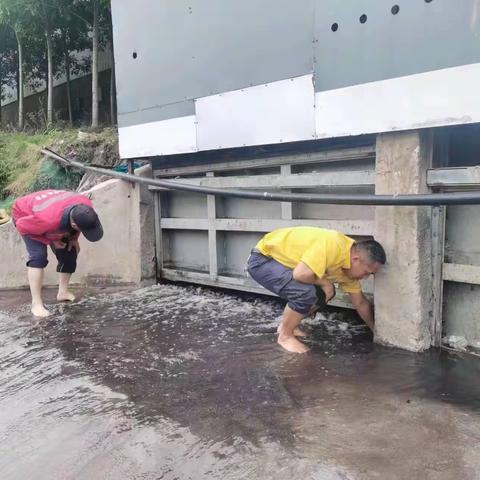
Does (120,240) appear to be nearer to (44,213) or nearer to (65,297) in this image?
(65,297)

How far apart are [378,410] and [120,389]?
153 centimetres

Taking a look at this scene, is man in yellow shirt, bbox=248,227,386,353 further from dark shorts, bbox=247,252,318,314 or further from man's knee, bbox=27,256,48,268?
→ man's knee, bbox=27,256,48,268

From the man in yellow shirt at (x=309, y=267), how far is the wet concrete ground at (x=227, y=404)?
31cm

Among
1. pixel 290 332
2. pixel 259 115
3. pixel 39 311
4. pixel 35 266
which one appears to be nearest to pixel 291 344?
pixel 290 332

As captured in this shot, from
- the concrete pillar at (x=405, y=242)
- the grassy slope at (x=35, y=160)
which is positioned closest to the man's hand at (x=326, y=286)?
the concrete pillar at (x=405, y=242)

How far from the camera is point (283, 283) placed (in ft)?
11.5

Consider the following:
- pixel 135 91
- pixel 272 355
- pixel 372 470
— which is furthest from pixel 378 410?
pixel 135 91

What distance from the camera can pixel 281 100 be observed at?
3984 mm

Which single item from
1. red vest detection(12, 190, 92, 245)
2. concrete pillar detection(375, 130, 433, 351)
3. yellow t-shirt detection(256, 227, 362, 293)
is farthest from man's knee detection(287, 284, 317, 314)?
red vest detection(12, 190, 92, 245)

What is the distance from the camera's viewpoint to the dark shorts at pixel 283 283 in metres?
3.42

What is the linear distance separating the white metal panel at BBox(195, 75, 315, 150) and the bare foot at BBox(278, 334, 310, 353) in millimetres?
Answer: 1566

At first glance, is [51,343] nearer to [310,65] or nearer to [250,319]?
[250,319]

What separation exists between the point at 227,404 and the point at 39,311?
276 cm

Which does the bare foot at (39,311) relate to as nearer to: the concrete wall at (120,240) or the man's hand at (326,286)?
the concrete wall at (120,240)
